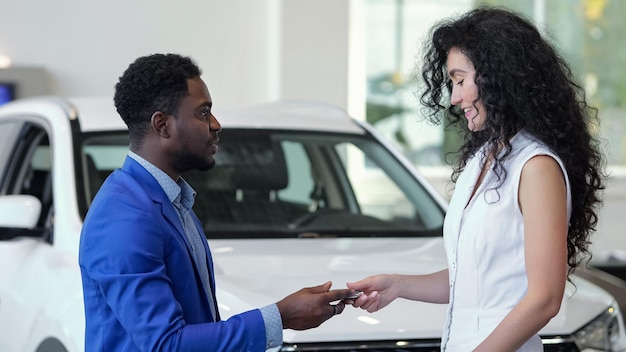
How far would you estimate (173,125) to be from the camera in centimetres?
217

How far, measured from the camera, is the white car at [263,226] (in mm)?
3180

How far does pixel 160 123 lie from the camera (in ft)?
7.10

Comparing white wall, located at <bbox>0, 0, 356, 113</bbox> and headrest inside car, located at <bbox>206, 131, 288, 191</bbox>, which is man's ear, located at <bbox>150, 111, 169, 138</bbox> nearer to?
headrest inside car, located at <bbox>206, 131, 288, 191</bbox>

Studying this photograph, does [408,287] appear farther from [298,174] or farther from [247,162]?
[298,174]

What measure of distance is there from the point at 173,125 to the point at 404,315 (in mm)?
1177

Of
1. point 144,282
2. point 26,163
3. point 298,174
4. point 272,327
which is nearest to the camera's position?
point 144,282

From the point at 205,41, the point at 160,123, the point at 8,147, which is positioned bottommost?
the point at 205,41

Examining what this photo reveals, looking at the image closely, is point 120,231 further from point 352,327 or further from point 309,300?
point 352,327

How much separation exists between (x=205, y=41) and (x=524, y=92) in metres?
7.87

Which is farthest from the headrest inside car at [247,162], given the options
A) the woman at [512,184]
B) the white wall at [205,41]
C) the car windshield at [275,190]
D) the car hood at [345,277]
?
the white wall at [205,41]

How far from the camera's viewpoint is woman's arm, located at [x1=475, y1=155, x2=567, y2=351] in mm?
2115

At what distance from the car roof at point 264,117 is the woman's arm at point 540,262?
92.2 inches

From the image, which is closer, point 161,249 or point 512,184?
point 161,249

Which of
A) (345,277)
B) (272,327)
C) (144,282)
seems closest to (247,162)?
(345,277)
